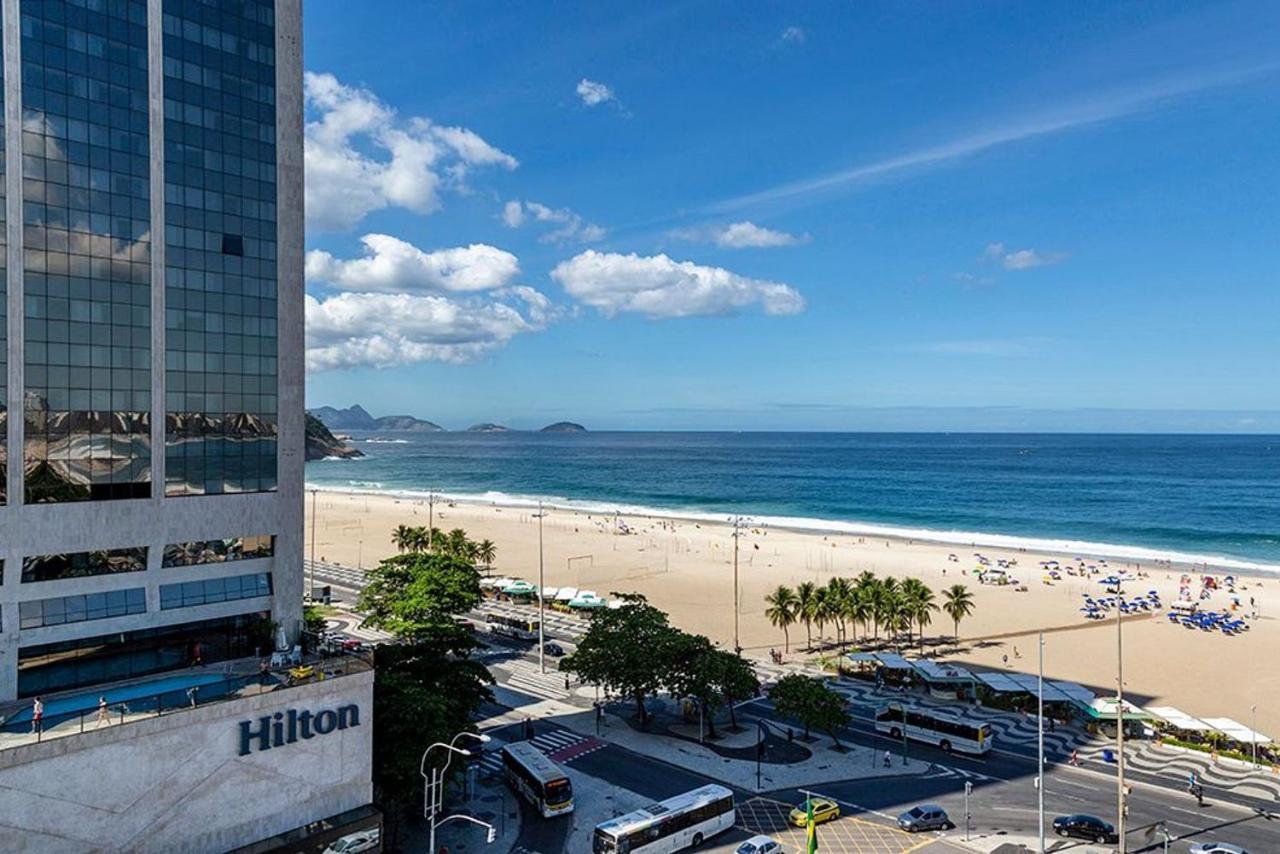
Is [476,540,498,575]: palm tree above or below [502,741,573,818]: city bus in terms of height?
above

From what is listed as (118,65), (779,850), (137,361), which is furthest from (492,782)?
(118,65)

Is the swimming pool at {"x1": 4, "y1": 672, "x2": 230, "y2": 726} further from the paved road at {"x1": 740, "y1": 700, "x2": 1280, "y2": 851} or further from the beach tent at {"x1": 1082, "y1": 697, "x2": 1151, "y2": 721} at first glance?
the beach tent at {"x1": 1082, "y1": 697, "x2": 1151, "y2": 721}

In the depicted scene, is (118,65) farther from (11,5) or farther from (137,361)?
(137,361)

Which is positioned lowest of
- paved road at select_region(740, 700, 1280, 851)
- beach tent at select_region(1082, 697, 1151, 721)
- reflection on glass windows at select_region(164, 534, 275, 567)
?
paved road at select_region(740, 700, 1280, 851)

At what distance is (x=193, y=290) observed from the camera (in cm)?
3938

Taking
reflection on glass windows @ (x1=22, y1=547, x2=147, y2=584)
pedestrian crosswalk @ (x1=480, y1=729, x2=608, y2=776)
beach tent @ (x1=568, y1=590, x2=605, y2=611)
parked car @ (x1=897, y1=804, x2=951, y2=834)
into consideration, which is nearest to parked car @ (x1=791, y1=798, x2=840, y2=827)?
parked car @ (x1=897, y1=804, x2=951, y2=834)

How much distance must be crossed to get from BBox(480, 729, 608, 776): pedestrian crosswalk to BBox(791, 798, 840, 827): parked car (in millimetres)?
14269

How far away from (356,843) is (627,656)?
71.0 ft

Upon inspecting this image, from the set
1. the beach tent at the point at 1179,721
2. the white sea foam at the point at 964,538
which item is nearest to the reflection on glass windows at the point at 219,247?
the beach tent at the point at 1179,721

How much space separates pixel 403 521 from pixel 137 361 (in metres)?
133

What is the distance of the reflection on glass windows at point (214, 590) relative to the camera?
1537 inches

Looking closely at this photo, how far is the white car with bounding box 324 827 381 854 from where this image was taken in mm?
35872

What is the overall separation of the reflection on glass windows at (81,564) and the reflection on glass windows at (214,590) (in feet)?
6.00

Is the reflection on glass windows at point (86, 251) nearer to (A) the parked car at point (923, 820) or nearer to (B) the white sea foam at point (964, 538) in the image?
(A) the parked car at point (923, 820)
